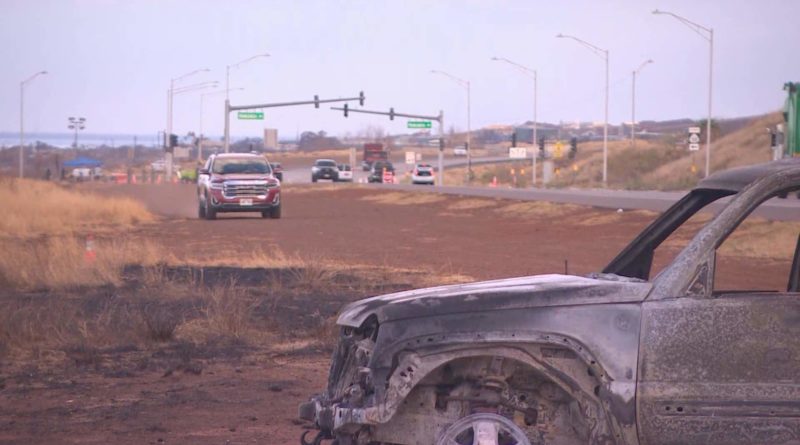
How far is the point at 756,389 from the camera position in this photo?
18.9 ft

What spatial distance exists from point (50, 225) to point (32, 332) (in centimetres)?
2349

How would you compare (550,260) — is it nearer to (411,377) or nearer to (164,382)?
(164,382)

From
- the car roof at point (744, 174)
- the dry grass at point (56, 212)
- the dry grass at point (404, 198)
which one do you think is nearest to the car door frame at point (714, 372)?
the car roof at point (744, 174)

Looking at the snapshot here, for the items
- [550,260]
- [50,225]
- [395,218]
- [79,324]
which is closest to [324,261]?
[550,260]

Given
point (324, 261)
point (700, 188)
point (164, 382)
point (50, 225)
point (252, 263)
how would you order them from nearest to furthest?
point (700, 188) → point (164, 382) → point (252, 263) → point (324, 261) → point (50, 225)

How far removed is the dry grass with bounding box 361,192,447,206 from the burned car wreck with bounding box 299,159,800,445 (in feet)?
165

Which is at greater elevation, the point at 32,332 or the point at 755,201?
the point at 755,201

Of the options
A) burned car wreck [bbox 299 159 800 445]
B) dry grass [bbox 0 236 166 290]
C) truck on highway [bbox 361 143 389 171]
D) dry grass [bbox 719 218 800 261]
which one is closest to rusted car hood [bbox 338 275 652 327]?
burned car wreck [bbox 299 159 800 445]

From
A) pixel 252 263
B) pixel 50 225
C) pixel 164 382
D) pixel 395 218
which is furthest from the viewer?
pixel 395 218

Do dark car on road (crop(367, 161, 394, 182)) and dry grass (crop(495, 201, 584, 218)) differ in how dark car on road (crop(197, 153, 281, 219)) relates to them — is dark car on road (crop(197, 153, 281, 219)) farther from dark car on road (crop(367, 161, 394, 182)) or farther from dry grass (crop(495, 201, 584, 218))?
dark car on road (crop(367, 161, 394, 182))

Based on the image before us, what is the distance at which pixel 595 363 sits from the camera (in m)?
5.76

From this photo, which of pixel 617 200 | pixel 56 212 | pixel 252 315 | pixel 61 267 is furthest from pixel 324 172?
pixel 252 315

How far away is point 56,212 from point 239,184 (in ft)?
22.6

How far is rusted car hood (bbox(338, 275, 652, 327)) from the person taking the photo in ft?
19.2
